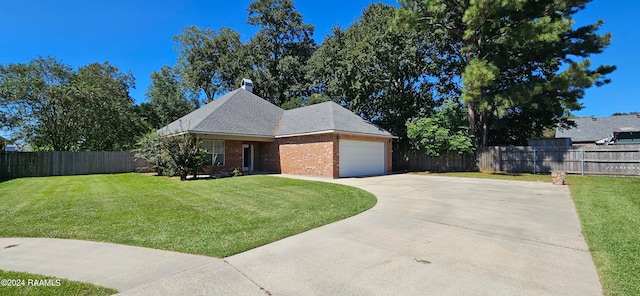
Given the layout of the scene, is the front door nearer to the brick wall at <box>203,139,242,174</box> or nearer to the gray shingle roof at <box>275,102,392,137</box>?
the brick wall at <box>203,139,242,174</box>

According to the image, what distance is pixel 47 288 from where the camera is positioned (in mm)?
2910

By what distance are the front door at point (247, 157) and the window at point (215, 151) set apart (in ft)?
5.20

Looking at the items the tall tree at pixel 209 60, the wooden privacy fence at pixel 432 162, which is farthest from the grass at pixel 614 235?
the tall tree at pixel 209 60

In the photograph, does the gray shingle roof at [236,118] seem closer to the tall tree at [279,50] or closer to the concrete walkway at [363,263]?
the tall tree at [279,50]

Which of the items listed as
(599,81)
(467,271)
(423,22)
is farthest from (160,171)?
(599,81)

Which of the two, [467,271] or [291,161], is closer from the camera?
[467,271]

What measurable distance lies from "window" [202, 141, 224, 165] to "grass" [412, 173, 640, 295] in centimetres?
1505

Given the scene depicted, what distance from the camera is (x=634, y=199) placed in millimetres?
7914

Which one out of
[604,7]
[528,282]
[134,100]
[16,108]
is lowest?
[528,282]

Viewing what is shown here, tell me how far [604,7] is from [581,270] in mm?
20227

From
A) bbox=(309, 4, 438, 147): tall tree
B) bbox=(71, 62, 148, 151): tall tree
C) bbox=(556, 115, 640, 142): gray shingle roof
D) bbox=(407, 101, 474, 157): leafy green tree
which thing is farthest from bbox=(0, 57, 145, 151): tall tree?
bbox=(556, 115, 640, 142): gray shingle roof

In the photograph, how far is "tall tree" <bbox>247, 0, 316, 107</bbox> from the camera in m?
30.1

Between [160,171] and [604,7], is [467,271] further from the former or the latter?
[604,7]

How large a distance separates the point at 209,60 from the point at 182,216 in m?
29.5
